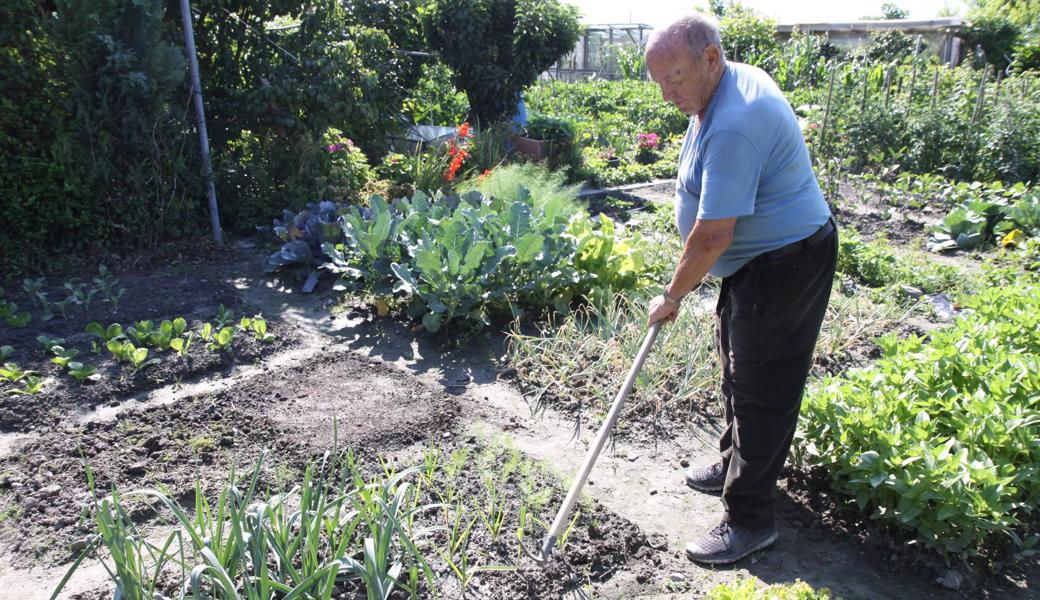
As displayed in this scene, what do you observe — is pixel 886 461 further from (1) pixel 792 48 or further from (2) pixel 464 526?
(1) pixel 792 48

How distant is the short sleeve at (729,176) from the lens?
7.18 ft

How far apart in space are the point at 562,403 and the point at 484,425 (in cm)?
48

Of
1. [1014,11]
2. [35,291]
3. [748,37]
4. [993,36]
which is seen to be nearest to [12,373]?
[35,291]

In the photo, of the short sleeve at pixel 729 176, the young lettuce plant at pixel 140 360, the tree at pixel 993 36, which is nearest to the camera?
the short sleeve at pixel 729 176

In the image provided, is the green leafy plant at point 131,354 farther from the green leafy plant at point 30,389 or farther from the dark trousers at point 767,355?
the dark trousers at point 767,355

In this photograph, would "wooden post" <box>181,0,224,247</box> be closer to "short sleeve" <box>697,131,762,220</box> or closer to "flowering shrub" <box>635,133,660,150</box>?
"short sleeve" <box>697,131,762,220</box>

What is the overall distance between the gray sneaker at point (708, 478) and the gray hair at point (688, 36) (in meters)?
1.76

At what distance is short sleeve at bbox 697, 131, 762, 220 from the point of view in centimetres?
219

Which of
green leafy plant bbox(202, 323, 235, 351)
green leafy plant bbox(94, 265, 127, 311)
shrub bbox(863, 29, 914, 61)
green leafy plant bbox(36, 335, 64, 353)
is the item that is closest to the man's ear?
green leafy plant bbox(202, 323, 235, 351)

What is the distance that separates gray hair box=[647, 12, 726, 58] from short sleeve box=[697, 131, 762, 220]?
293 millimetres

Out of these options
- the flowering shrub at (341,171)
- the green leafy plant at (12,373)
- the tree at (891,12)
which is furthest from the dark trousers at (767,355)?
the tree at (891,12)

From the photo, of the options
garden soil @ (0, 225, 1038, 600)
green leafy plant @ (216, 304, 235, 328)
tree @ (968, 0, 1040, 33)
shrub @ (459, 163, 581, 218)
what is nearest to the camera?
garden soil @ (0, 225, 1038, 600)

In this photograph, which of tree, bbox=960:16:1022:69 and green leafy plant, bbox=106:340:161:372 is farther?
tree, bbox=960:16:1022:69

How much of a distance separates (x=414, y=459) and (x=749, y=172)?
1871mm
